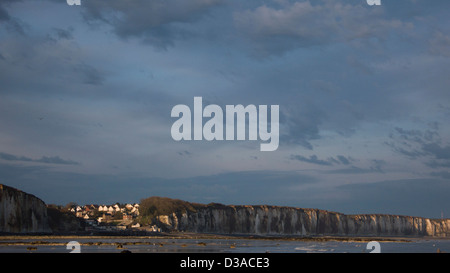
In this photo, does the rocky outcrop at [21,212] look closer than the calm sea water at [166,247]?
No

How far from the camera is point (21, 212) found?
122m

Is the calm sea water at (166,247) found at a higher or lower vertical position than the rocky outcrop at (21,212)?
lower

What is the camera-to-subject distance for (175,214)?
643ft

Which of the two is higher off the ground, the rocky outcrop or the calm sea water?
the rocky outcrop

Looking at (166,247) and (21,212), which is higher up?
(21,212)

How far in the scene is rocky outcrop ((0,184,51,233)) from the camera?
11438 centimetres

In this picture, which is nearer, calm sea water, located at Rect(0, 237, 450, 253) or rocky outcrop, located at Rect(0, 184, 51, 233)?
calm sea water, located at Rect(0, 237, 450, 253)

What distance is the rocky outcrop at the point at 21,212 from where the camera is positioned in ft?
375

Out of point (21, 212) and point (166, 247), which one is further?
point (21, 212)
